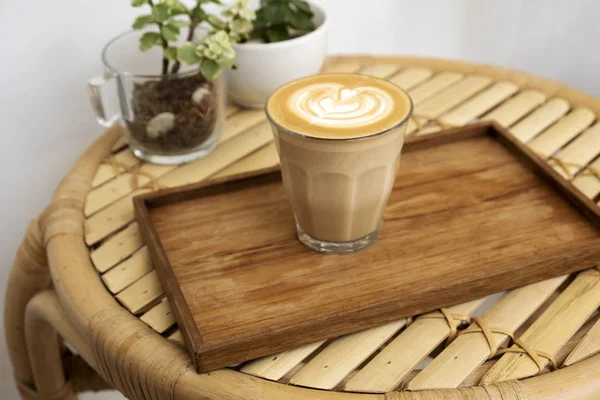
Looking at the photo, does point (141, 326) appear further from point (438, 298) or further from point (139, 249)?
point (438, 298)

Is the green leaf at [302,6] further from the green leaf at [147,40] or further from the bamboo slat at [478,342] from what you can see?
the bamboo slat at [478,342]

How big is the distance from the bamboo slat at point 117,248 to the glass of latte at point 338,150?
0.15 m

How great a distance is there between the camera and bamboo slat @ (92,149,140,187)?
2.17ft

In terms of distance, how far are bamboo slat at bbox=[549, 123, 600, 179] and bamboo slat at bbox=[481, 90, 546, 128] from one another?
7 cm

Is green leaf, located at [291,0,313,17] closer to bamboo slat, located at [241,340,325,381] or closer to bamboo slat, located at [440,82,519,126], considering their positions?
bamboo slat, located at [440,82,519,126]

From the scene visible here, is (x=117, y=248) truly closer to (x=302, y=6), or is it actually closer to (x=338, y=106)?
(x=338, y=106)

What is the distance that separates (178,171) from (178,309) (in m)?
0.23

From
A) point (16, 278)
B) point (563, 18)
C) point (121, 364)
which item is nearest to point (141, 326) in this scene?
point (121, 364)

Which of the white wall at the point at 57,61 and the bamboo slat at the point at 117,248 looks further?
the white wall at the point at 57,61

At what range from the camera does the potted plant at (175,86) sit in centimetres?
61

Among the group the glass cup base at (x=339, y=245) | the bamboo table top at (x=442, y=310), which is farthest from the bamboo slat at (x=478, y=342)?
the glass cup base at (x=339, y=245)

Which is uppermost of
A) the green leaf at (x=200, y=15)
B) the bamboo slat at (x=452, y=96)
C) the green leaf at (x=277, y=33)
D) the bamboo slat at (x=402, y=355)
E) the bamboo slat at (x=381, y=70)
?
the green leaf at (x=200, y=15)

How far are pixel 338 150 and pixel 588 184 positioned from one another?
29 cm

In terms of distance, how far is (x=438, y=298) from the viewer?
1.55 ft
